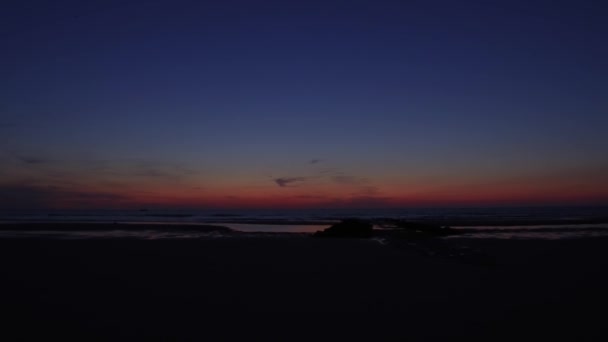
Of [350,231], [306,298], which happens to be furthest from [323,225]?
[306,298]

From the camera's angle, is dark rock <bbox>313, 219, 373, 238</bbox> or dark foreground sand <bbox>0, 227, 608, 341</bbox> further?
dark rock <bbox>313, 219, 373, 238</bbox>

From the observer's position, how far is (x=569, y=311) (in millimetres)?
7016

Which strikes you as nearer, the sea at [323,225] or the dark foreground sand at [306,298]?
the dark foreground sand at [306,298]

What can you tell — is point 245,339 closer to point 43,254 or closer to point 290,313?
point 290,313

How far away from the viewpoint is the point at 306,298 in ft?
26.6

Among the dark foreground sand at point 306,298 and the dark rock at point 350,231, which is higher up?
the dark rock at point 350,231

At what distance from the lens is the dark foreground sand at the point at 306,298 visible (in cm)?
614

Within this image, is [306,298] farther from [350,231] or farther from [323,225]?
[323,225]

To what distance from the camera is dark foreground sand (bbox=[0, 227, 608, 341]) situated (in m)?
6.14

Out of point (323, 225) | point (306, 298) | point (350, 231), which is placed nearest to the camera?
point (306, 298)

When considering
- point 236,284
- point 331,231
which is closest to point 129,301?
point 236,284

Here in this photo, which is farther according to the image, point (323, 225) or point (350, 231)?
A: point (323, 225)

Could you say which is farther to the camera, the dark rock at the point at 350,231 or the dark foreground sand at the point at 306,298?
the dark rock at the point at 350,231

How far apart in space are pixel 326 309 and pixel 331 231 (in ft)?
57.0
